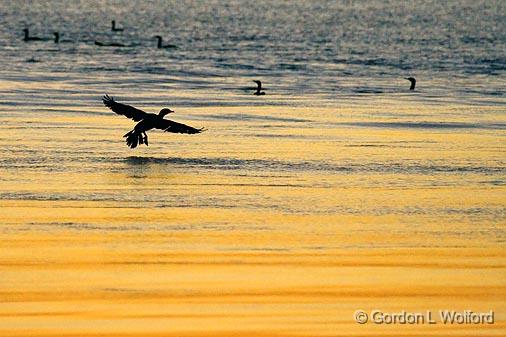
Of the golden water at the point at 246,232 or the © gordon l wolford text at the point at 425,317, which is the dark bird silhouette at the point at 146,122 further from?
the © gordon l wolford text at the point at 425,317

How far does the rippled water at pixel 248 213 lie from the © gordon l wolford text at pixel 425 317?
0.12 m

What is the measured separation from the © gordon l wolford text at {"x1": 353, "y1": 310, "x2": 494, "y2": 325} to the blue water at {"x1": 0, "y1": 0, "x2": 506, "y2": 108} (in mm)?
16929

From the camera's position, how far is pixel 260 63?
50688 mm

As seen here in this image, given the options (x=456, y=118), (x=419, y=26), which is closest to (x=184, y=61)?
(x=456, y=118)

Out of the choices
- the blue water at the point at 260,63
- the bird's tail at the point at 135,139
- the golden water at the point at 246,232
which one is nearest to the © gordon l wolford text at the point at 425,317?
the golden water at the point at 246,232

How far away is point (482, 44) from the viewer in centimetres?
6969

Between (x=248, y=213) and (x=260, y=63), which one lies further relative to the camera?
(x=260, y=63)

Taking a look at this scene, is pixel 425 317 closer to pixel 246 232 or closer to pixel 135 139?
pixel 246 232

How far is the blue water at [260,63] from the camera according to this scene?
1289 inches

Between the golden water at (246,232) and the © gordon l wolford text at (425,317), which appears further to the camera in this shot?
the golden water at (246,232)

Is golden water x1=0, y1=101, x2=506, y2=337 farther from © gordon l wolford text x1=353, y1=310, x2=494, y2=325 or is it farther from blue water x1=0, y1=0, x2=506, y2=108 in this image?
blue water x1=0, y1=0, x2=506, y2=108

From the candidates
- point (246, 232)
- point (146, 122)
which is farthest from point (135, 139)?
point (246, 232)

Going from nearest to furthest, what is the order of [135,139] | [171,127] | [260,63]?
[171,127], [135,139], [260,63]

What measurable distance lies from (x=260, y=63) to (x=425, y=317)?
40.5 m
